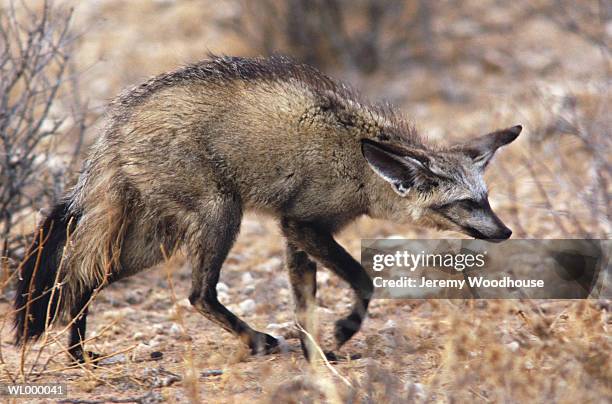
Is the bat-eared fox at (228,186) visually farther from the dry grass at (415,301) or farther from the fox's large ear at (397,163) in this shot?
the dry grass at (415,301)

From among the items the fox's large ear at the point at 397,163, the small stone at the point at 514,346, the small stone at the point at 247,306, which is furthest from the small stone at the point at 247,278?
the small stone at the point at 514,346

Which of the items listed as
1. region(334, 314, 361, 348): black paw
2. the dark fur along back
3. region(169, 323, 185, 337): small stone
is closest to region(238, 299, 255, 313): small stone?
region(169, 323, 185, 337): small stone

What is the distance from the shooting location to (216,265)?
5582 millimetres

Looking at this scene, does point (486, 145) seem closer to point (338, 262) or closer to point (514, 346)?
point (338, 262)

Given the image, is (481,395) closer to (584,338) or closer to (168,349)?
(584,338)

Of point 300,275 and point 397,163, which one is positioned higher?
point 397,163

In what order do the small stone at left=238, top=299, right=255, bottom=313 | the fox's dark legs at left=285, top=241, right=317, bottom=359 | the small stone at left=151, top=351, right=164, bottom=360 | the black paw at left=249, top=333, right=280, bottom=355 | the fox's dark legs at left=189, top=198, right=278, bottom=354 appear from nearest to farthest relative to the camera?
the fox's dark legs at left=189, top=198, right=278, bottom=354
the black paw at left=249, top=333, right=280, bottom=355
the small stone at left=151, top=351, right=164, bottom=360
the fox's dark legs at left=285, top=241, right=317, bottom=359
the small stone at left=238, top=299, right=255, bottom=313

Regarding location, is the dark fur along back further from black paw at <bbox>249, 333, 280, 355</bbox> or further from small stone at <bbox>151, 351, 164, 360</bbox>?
black paw at <bbox>249, 333, 280, 355</bbox>

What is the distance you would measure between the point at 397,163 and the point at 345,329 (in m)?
1.09

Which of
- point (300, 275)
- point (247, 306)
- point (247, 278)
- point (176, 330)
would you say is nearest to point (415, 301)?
point (300, 275)

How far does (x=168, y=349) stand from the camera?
6027mm

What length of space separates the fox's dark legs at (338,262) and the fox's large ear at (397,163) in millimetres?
530

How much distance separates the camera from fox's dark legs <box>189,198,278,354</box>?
5.52 metres

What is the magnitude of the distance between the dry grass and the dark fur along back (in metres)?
0.14
